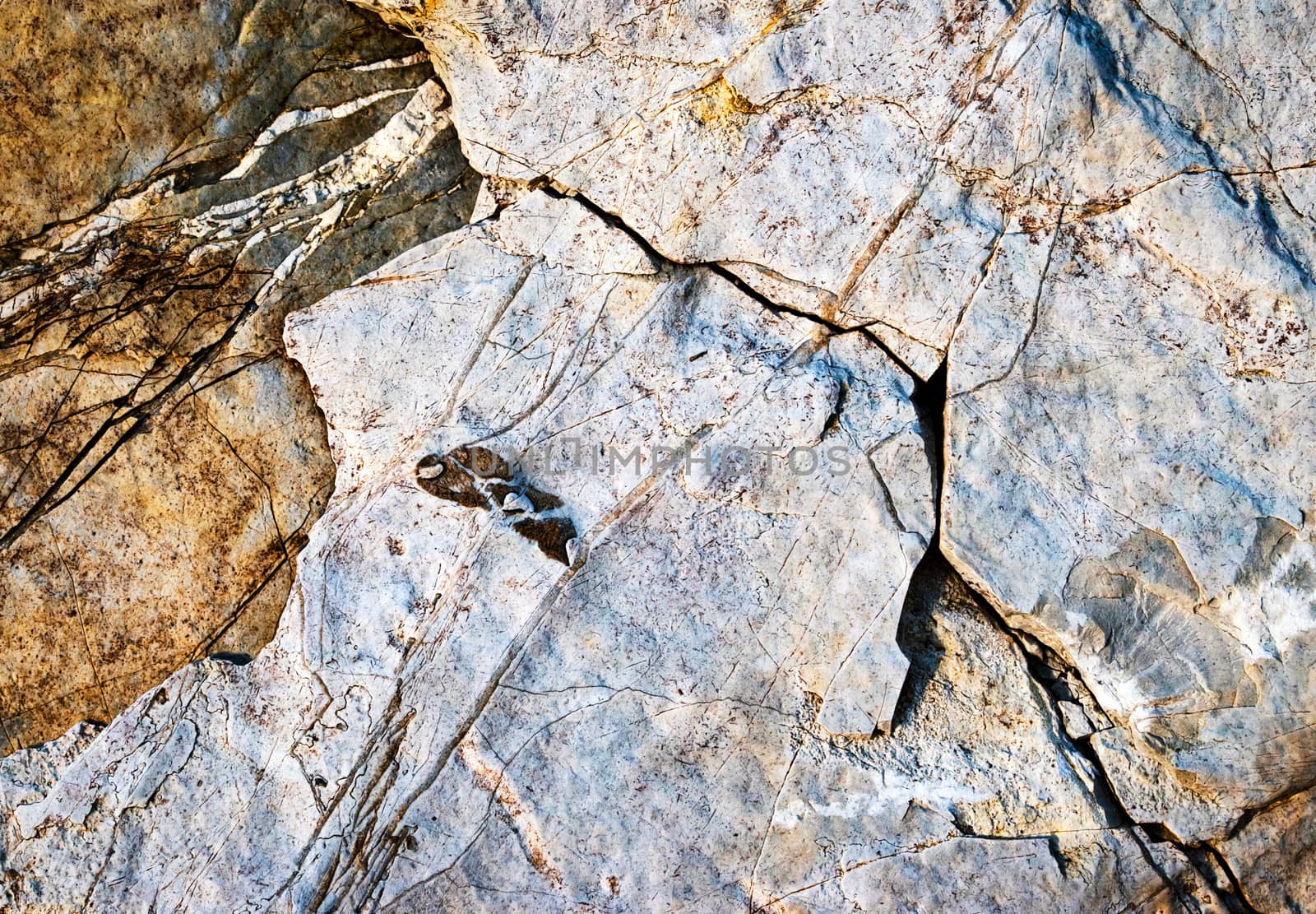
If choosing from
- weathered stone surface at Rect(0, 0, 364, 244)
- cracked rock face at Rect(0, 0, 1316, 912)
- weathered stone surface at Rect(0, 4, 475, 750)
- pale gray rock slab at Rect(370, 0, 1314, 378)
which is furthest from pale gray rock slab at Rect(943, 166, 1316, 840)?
weathered stone surface at Rect(0, 0, 364, 244)

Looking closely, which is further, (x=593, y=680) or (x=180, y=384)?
(x=180, y=384)

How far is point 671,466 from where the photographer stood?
6.83 ft

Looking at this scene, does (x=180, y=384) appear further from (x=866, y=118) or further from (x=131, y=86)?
(x=866, y=118)

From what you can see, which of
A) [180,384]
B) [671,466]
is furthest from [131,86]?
[671,466]

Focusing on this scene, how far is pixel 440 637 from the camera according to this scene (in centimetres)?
208

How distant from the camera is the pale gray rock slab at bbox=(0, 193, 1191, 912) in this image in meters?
1.99

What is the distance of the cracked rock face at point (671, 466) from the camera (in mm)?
1990

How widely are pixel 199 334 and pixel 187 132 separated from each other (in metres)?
0.49

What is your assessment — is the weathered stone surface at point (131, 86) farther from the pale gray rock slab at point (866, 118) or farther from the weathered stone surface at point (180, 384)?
the pale gray rock slab at point (866, 118)

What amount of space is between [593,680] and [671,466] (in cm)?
51

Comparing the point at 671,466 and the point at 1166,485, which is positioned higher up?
the point at 1166,485

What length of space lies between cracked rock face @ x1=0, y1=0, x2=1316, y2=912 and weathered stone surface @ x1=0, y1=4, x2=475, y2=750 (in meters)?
0.01

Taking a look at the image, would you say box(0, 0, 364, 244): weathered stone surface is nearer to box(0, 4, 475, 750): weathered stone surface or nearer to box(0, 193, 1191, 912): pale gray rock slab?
box(0, 4, 475, 750): weathered stone surface

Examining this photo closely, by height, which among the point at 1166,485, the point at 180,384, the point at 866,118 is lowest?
the point at 180,384
